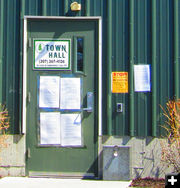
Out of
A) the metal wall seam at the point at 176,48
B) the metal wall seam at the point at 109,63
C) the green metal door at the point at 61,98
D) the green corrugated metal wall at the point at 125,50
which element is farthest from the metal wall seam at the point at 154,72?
the green metal door at the point at 61,98

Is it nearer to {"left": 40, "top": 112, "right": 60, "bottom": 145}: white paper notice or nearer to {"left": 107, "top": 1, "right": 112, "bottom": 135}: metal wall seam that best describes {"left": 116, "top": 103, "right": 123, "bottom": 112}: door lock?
{"left": 107, "top": 1, "right": 112, "bottom": 135}: metal wall seam

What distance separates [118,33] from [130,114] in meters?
1.57

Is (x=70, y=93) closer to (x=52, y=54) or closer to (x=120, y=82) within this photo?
(x=52, y=54)

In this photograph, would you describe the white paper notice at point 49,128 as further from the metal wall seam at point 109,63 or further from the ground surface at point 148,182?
Result: the ground surface at point 148,182

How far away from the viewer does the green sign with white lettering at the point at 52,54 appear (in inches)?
281

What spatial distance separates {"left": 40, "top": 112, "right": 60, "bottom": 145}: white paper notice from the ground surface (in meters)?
1.62

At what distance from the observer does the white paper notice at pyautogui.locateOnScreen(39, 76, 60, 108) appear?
23.3 feet

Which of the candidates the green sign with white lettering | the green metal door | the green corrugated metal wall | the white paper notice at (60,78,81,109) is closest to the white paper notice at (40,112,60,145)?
the green metal door

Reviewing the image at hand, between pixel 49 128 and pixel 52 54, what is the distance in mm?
1416

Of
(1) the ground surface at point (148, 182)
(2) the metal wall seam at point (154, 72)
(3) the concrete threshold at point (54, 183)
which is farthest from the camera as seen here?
(2) the metal wall seam at point (154, 72)

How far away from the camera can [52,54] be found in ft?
23.4

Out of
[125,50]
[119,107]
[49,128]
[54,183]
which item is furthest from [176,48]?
[54,183]

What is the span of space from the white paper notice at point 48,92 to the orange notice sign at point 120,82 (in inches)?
42.2

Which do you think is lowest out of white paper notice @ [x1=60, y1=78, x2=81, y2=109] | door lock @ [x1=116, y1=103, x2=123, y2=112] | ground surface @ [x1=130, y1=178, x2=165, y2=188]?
ground surface @ [x1=130, y1=178, x2=165, y2=188]
